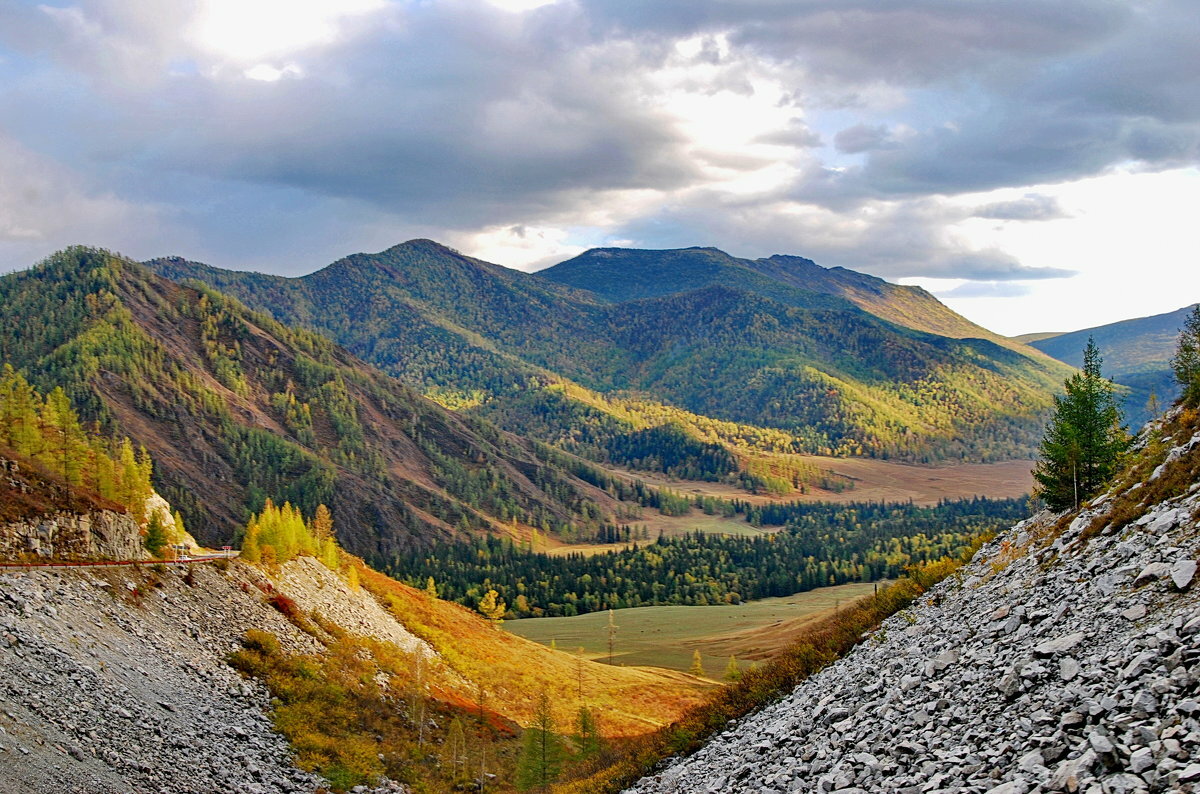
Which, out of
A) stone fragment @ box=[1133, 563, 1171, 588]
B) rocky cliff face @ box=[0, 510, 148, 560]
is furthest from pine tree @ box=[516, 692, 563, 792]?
stone fragment @ box=[1133, 563, 1171, 588]

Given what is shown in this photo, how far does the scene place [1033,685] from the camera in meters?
23.8

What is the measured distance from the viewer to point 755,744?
35.4m

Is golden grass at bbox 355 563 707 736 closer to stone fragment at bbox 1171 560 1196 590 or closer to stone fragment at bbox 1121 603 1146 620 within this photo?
stone fragment at bbox 1121 603 1146 620

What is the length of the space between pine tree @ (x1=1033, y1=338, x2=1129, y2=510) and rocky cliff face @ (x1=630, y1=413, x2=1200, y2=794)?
4039 mm

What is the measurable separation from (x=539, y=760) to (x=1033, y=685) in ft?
208

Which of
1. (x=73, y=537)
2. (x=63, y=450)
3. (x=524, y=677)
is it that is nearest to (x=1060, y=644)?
(x=73, y=537)

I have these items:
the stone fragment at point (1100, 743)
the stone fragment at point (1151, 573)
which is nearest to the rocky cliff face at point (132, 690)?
the stone fragment at point (1100, 743)

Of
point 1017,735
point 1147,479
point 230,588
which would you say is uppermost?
point 1147,479

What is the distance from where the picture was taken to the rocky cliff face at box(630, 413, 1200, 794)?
729 inches

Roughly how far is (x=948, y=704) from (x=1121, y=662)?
602 cm

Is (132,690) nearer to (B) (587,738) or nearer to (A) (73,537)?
(A) (73,537)

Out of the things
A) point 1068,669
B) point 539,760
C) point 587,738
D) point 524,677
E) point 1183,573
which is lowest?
point 524,677

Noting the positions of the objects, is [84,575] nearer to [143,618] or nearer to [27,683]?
[143,618]

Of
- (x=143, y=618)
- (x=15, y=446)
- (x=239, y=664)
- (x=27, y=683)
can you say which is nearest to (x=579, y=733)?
(x=239, y=664)
